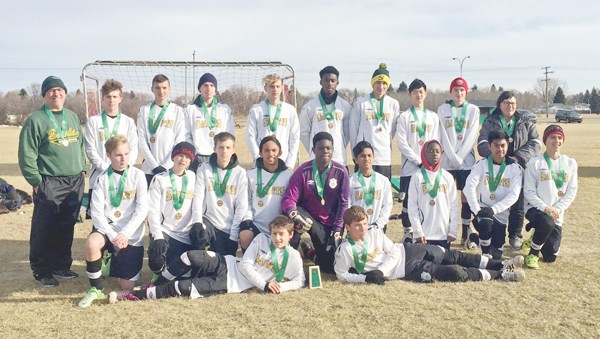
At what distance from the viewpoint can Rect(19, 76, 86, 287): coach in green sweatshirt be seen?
17.9ft

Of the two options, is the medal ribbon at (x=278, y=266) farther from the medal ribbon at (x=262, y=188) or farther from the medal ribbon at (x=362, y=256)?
the medal ribbon at (x=262, y=188)

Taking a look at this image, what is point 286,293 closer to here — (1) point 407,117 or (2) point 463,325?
(2) point 463,325

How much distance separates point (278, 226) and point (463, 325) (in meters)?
1.95

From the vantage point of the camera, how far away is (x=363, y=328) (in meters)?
4.12

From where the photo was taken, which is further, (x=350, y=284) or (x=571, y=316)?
(x=350, y=284)

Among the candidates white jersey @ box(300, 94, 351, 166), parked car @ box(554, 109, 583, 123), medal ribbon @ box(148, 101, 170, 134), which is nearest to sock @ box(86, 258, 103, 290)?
medal ribbon @ box(148, 101, 170, 134)

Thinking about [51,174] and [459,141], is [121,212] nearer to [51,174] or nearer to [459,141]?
[51,174]

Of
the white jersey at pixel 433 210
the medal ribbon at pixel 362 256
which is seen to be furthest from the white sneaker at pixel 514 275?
the medal ribbon at pixel 362 256

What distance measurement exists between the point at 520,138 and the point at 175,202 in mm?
4599

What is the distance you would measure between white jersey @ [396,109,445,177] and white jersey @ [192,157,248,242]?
2.34 m

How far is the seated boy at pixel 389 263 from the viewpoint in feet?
17.3

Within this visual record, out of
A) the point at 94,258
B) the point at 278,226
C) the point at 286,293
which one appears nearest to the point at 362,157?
the point at 278,226

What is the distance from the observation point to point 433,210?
5.96 meters

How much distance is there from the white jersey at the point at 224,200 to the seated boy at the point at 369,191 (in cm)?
128
